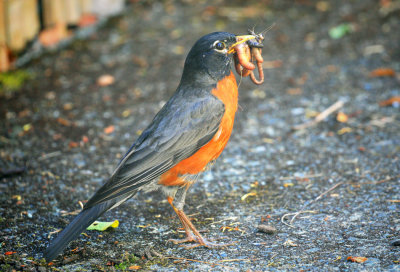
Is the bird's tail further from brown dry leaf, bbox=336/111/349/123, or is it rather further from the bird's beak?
brown dry leaf, bbox=336/111/349/123

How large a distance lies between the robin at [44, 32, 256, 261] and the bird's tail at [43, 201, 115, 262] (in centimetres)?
1

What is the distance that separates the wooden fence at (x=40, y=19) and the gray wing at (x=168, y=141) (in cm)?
350

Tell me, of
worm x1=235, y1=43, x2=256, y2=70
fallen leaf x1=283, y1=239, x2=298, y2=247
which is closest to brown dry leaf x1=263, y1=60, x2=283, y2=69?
worm x1=235, y1=43, x2=256, y2=70

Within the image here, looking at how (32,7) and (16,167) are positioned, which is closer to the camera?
(16,167)

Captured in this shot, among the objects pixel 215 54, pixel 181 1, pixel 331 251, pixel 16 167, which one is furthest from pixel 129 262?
pixel 181 1

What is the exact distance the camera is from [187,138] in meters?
3.93

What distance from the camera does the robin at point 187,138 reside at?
3.78 m

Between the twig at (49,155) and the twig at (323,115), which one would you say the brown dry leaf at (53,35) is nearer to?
the twig at (49,155)

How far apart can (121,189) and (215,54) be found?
4.23 feet

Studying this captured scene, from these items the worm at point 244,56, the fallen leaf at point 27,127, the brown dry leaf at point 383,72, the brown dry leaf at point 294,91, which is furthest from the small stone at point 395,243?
the fallen leaf at point 27,127

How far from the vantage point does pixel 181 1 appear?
9047 mm

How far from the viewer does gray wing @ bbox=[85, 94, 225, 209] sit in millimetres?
3758

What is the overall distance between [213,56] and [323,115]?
7.50 feet

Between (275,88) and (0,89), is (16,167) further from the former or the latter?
(275,88)
